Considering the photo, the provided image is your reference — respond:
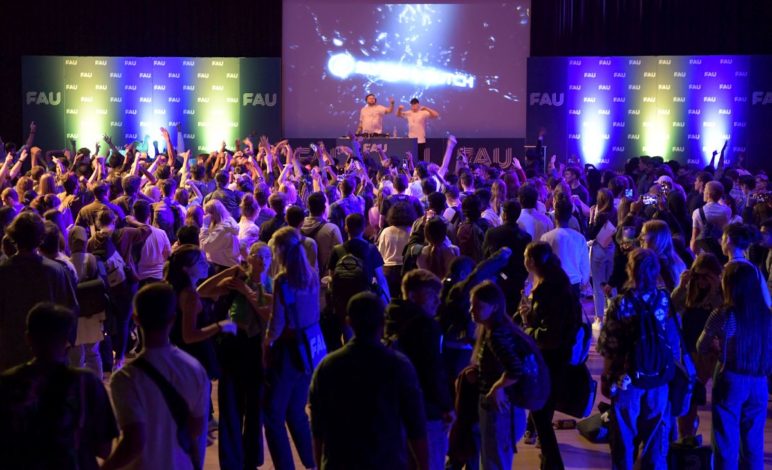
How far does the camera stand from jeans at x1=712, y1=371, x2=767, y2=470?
5.38 m

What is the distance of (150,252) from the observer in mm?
8031

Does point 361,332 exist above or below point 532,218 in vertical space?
below

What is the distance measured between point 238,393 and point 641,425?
6.94 ft

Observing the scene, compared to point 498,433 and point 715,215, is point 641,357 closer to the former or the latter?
point 498,433

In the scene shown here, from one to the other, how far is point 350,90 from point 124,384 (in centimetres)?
1747

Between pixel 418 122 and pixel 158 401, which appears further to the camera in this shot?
pixel 418 122

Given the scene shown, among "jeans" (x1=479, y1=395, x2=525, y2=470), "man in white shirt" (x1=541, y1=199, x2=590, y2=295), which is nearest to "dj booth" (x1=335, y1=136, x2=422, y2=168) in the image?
"man in white shirt" (x1=541, y1=199, x2=590, y2=295)

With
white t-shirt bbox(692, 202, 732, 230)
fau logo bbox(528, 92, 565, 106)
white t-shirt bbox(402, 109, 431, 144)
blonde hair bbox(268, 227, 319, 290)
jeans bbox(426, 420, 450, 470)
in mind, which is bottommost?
jeans bbox(426, 420, 450, 470)

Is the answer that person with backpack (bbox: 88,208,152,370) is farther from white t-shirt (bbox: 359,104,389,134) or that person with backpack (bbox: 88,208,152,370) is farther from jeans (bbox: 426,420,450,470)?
white t-shirt (bbox: 359,104,389,134)

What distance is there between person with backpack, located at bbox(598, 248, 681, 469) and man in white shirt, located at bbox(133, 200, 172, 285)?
12.8ft

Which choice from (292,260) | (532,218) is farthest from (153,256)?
(532,218)

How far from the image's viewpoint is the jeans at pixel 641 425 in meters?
5.26

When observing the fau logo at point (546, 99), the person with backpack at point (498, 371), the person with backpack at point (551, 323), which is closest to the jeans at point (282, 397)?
the person with backpack at point (498, 371)

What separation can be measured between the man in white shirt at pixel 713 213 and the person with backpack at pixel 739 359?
3344 mm
